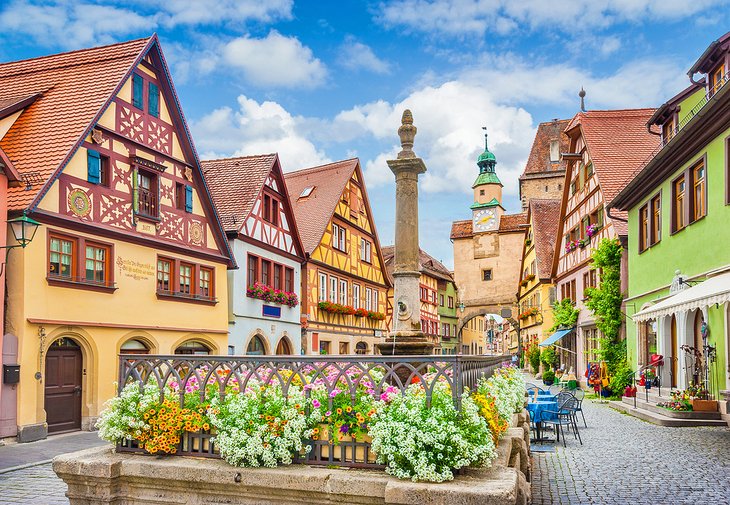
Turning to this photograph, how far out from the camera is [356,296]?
107ft

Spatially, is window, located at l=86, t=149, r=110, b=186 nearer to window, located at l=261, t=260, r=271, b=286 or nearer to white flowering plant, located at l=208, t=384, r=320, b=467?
window, located at l=261, t=260, r=271, b=286

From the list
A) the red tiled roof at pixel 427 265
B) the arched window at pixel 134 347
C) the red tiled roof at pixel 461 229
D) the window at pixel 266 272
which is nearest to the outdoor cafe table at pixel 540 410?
the arched window at pixel 134 347

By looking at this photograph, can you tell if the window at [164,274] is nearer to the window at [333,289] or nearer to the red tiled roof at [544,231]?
the window at [333,289]

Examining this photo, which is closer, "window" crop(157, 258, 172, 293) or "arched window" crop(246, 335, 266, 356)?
"window" crop(157, 258, 172, 293)

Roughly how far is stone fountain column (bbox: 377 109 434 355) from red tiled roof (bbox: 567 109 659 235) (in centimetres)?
1643

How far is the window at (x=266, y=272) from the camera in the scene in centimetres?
2394

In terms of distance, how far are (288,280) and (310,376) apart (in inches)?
787

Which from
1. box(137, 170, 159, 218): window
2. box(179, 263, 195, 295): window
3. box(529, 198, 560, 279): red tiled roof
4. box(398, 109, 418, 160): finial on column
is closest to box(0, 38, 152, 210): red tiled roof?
box(137, 170, 159, 218): window

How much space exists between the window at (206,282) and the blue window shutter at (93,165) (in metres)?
5.03

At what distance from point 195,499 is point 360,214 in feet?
90.5

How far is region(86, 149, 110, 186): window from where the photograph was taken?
15.6 meters

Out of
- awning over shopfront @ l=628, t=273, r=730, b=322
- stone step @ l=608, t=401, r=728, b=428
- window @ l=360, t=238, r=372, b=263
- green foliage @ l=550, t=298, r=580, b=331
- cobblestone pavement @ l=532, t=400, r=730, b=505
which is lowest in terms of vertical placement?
stone step @ l=608, t=401, r=728, b=428

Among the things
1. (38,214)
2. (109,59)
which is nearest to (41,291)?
(38,214)

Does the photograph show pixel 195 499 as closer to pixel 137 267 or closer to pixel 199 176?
pixel 137 267
